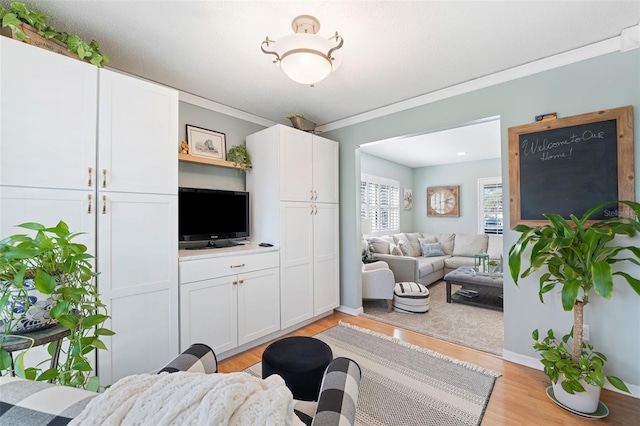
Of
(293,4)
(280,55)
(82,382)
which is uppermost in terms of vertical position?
(293,4)

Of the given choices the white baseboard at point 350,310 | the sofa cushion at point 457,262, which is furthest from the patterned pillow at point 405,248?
the white baseboard at point 350,310

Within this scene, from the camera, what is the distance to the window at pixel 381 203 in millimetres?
5445

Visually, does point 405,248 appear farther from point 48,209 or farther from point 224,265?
point 48,209

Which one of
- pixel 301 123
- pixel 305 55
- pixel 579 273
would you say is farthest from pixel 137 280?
pixel 579 273

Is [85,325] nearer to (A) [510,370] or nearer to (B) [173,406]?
(B) [173,406]

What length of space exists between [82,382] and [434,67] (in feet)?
9.70

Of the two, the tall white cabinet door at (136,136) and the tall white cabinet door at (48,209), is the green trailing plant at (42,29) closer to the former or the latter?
the tall white cabinet door at (136,136)

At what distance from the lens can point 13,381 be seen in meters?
0.63

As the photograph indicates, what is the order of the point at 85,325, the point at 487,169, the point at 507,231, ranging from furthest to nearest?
the point at 487,169
the point at 507,231
the point at 85,325

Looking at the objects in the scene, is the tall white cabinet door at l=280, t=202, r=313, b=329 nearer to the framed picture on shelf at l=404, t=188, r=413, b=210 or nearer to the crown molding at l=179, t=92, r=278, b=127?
the crown molding at l=179, t=92, r=278, b=127

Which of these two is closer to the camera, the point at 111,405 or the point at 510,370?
the point at 111,405

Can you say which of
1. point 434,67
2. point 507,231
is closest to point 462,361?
point 507,231

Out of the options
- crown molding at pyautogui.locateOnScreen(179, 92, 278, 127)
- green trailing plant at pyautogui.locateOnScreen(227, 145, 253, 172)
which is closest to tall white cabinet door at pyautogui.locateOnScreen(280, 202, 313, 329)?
green trailing plant at pyautogui.locateOnScreen(227, 145, 253, 172)

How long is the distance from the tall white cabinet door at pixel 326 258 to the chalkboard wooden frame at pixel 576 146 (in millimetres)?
1874
